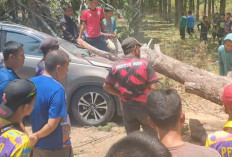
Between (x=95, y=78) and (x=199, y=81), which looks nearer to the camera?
(x=199, y=81)

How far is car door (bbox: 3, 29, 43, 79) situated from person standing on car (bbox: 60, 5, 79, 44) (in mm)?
1755

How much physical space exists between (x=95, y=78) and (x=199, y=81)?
178 cm

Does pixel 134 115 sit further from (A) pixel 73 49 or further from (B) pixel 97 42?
(B) pixel 97 42

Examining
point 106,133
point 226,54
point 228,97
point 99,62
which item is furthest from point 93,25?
point 228,97

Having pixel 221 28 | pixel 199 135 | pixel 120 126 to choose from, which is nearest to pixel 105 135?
pixel 120 126

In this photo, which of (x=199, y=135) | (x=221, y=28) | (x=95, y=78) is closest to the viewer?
(x=199, y=135)

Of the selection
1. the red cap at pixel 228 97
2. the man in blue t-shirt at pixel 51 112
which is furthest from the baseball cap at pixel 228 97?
the man in blue t-shirt at pixel 51 112

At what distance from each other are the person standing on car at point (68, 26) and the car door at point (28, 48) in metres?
1.75

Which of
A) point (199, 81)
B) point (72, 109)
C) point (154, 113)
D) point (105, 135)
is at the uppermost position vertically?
point (154, 113)

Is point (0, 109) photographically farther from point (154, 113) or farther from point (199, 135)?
point (199, 135)

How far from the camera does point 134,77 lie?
4145mm

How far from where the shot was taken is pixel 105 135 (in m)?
6.13

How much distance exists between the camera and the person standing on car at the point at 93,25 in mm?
8297

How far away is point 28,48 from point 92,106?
1.54 meters
